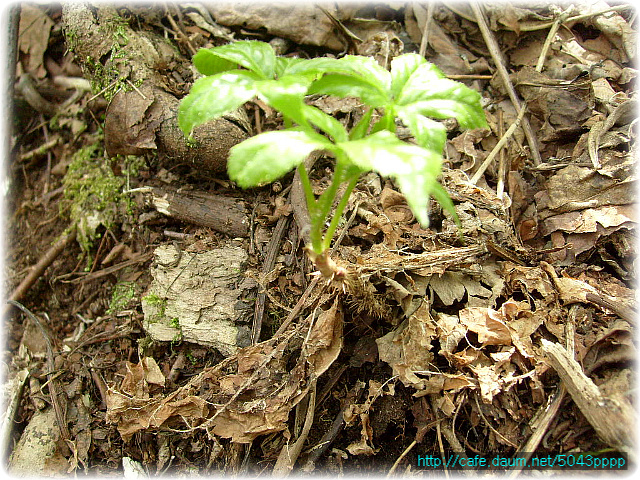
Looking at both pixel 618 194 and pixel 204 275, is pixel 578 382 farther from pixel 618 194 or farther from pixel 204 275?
pixel 204 275

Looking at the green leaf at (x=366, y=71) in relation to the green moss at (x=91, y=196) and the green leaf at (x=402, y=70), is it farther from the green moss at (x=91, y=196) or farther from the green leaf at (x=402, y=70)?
the green moss at (x=91, y=196)

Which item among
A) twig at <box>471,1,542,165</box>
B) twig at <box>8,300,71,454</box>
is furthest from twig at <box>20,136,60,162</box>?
twig at <box>471,1,542,165</box>

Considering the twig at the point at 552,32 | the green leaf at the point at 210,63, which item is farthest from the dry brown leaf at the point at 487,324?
the twig at the point at 552,32

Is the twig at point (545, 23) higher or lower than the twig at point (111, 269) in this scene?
higher

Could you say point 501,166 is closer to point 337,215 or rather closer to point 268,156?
point 337,215

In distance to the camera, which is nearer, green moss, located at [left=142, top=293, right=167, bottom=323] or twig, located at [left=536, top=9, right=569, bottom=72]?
green moss, located at [left=142, top=293, right=167, bottom=323]

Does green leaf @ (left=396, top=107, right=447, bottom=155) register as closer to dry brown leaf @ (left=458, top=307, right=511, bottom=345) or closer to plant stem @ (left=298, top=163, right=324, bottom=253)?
plant stem @ (left=298, top=163, right=324, bottom=253)
